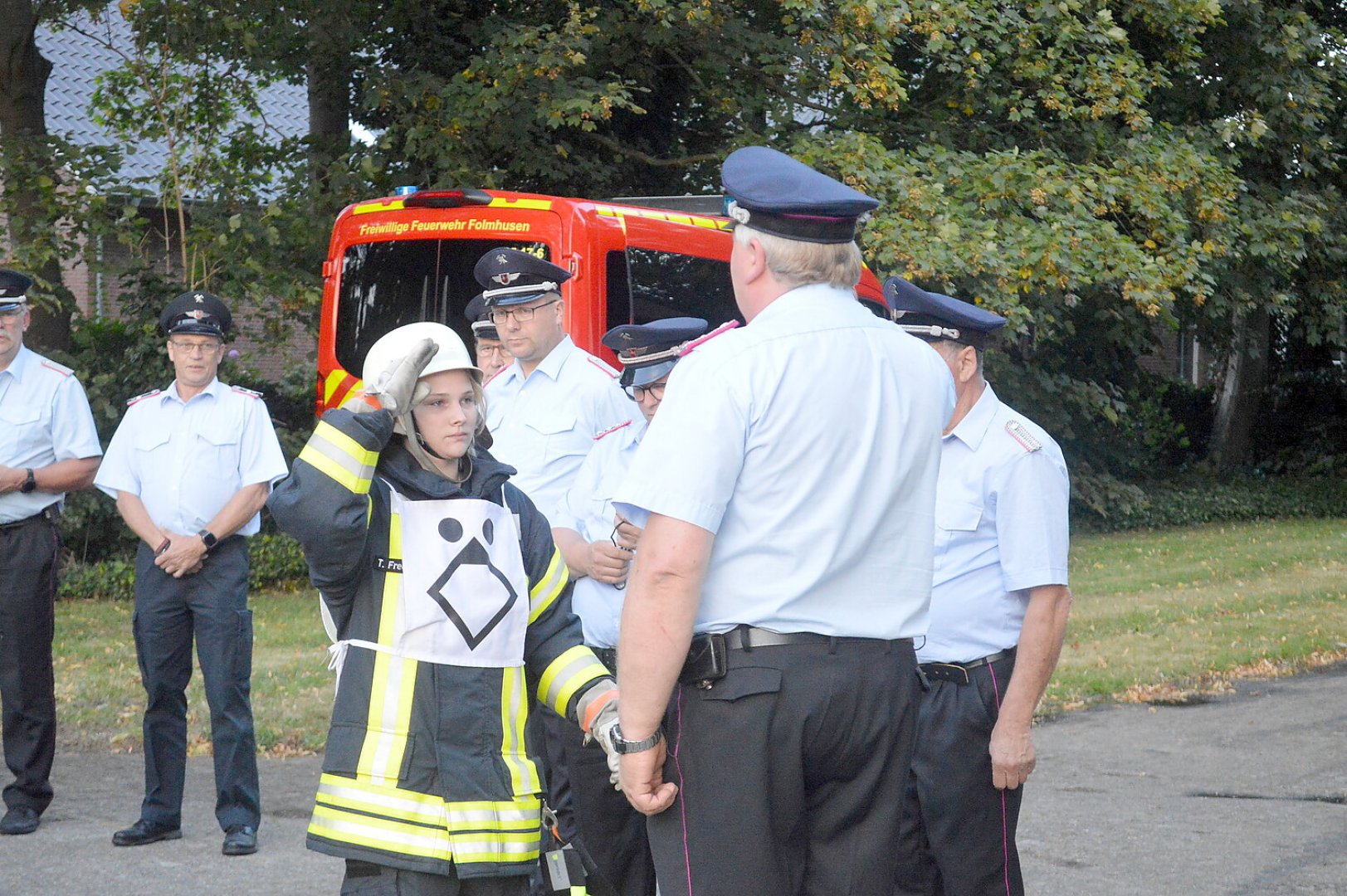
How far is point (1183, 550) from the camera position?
17172mm

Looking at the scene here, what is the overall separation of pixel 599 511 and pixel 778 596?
210 centimetres

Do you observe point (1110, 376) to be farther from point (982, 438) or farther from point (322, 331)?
point (982, 438)

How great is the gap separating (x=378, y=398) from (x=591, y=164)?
37.8 feet

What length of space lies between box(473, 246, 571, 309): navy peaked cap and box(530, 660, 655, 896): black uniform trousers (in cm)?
153

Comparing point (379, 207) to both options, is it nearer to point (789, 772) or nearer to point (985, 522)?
point (985, 522)

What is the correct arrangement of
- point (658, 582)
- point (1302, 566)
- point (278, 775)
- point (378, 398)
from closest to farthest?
point (658, 582), point (378, 398), point (278, 775), point (1302, 566)

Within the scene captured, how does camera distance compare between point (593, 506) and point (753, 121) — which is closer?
point (593, 506)

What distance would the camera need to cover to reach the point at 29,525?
6.24 metres

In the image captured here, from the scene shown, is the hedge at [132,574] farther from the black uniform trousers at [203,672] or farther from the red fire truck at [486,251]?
the black uniform trousers at [203,672]

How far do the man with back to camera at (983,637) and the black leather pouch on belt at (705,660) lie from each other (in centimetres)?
119

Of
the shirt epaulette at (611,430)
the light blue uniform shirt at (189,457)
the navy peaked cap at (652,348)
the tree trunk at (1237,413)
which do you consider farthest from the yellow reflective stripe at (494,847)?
the tree trunk at (1237,413)

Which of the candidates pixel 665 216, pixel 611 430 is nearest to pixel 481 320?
pixel 611 430

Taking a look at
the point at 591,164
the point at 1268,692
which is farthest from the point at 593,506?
the point at 591,164

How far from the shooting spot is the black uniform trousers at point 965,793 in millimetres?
3783
